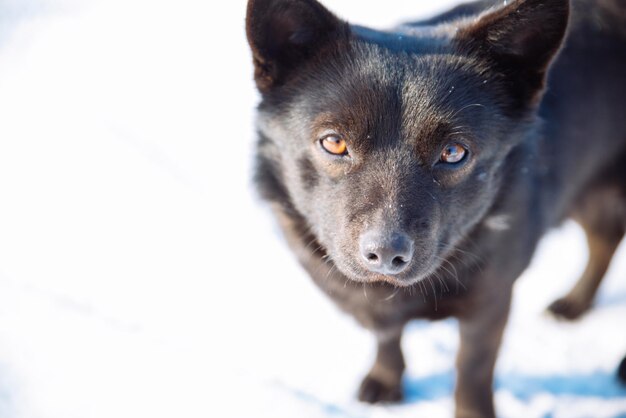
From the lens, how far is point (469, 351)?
7.36ft

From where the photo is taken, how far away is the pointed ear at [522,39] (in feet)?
5.49

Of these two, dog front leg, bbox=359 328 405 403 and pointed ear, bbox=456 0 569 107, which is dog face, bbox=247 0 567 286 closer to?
pointed ear, bbox=456 0 569 107

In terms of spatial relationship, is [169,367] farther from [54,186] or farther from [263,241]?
[54,186]

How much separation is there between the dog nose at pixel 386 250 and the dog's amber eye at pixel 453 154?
309 millimetres

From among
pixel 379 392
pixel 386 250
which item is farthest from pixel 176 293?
pixel 386 250

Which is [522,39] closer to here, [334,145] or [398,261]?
[334,145]

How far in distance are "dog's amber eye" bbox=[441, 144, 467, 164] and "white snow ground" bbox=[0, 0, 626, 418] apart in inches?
45.9

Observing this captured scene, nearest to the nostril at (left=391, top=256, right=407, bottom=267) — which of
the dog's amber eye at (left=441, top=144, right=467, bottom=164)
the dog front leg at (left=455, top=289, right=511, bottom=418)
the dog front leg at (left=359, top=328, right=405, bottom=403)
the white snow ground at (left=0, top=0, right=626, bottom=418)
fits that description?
the dog's amber eye at (left=441, top=144, right=467, bottom=164)

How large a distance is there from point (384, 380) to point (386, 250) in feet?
4.06

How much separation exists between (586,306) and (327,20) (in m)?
2.18

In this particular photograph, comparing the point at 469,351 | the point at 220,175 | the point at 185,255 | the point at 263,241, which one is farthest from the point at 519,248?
the point at 220,175

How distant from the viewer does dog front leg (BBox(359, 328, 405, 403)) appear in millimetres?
2562

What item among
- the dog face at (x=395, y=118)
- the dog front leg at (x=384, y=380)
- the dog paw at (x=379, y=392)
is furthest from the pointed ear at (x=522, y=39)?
the dog paw at (x=379, y=392)

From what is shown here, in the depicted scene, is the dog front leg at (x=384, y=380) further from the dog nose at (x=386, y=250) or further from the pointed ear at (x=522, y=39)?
the pointed ear at (x=522, y=39)
